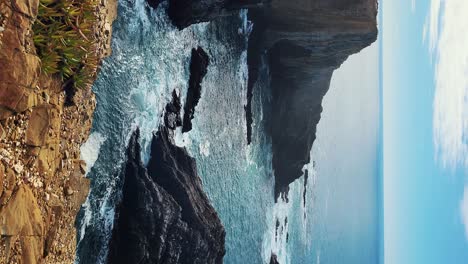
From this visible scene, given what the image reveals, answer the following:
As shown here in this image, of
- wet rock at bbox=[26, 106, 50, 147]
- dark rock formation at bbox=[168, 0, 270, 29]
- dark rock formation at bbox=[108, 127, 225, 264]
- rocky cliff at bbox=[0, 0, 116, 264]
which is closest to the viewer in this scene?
rocky cliff at bbox=[0, 0, 116, 264]

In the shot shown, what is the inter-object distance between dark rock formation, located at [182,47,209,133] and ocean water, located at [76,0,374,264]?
12.5 inches

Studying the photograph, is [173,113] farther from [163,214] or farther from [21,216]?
[21,216]

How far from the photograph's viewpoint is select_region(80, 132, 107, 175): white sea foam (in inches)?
391

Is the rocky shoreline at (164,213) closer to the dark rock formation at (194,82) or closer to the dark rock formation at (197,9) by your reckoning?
the dark rock formation at (194,82)

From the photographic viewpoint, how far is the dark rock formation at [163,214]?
35.3ft

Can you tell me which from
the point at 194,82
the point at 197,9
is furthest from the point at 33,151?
the point at 194,82

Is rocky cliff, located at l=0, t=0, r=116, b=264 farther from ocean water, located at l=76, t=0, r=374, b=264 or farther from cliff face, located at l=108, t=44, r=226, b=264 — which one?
cliff face, located at l=108, t=44, r=226, b=264

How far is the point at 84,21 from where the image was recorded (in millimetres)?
7270

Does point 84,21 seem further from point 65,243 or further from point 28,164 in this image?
point 65,243

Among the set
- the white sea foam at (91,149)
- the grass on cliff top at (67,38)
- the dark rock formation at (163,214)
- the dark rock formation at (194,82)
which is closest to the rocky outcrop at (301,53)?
the dark rock formation at (194,82)

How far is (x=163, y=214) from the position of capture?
433 inches

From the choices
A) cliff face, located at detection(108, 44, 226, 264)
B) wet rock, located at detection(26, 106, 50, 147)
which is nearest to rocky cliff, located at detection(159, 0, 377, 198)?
cliff face, located at detection(108, 44, 226, 264)

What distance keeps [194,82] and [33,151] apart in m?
9.05

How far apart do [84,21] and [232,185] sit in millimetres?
12925
